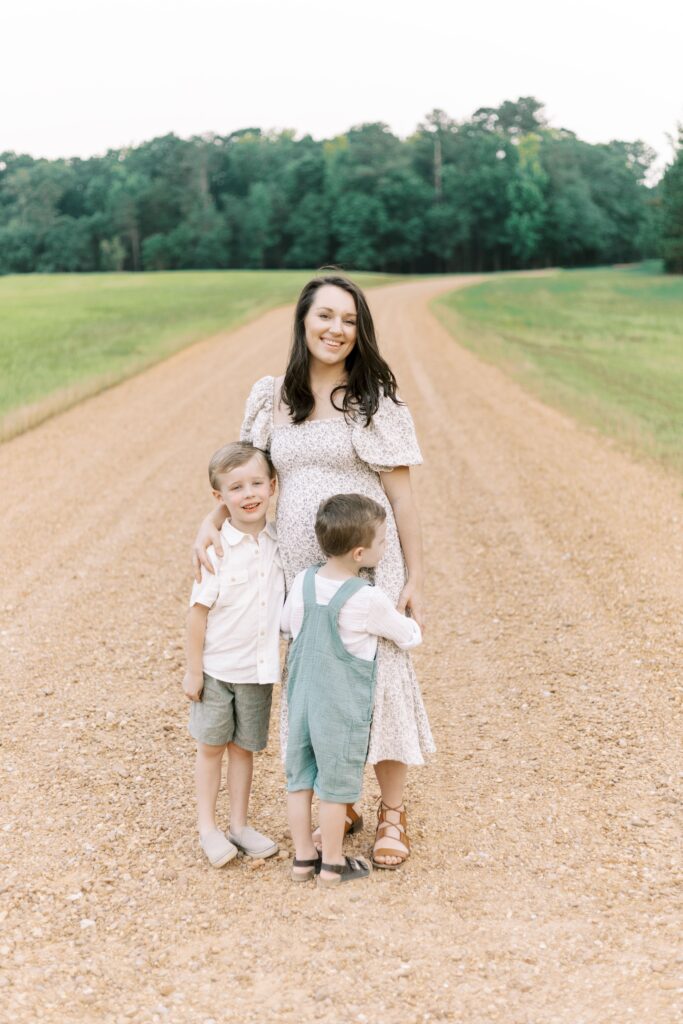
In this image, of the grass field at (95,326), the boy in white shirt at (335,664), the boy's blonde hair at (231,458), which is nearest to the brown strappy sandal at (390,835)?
the boy in white shirt at (335,664)

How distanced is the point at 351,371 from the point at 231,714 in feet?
4.44

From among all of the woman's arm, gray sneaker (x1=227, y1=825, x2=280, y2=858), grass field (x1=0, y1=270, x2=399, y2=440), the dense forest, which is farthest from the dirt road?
the dense forest

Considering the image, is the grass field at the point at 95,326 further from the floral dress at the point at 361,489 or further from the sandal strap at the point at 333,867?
the sandal strap at the point at 333,867

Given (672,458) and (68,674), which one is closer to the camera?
(68,674)

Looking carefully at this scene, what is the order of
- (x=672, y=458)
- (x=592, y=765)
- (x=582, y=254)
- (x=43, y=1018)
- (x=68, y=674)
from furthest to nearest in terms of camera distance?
1. (x=582, y=254)
2. (x=672, y=458)
3. (x=68, y=674)
4. (x=592, y=765)
5. (x=43, y=1018)

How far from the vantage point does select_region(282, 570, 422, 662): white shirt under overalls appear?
129 inches

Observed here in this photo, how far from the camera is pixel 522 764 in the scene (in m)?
4.21

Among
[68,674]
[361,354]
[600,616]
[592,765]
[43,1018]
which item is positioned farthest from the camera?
[600,616]

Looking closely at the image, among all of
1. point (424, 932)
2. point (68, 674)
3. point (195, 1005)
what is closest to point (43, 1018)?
point (195, 1005)

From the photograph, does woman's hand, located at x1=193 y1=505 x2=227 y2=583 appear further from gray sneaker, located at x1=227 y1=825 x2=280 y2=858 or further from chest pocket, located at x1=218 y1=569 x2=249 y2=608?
gray sneaker, located at x1=227 y1=825 x2=280 y2=858

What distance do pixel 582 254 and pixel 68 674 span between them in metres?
78.5

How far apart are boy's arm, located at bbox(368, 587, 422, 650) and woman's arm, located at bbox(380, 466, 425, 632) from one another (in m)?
0.19

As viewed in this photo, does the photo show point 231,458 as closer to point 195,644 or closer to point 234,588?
point 234,588

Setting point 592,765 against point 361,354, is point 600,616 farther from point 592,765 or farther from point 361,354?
point 361,354
